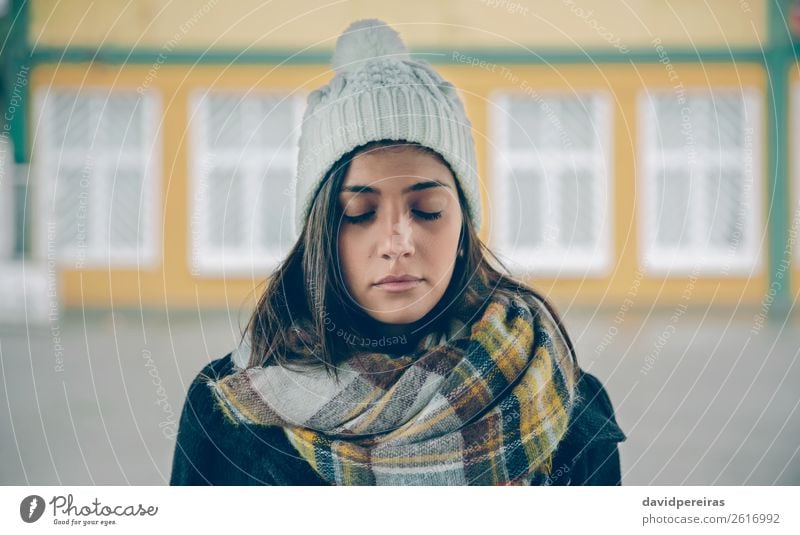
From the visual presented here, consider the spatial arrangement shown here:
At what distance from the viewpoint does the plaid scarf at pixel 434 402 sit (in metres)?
1.09

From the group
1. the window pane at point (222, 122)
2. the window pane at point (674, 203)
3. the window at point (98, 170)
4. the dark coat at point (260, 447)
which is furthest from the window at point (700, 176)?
the window at point (98, 170)

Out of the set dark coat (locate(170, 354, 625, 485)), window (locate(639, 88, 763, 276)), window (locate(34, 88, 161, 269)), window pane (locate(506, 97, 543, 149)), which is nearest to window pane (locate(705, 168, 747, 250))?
window (locate(639, 88, 763, 276))

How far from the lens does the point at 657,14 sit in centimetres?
137

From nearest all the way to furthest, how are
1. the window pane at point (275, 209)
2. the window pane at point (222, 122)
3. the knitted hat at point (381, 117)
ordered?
1. the knitted hat at point (381, 117)
2. the window pane at point (275, 209)
3. the window pane at point (222, 122)

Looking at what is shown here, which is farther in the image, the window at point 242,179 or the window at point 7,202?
the window at point 7,202

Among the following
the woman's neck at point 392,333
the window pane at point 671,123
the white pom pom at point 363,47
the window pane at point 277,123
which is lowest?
the woman's neck at point 392,333

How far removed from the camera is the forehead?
42.3 inches

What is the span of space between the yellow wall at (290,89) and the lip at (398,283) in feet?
0.83

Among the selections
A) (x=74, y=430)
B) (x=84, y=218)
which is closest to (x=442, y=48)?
(x=84, y=218)

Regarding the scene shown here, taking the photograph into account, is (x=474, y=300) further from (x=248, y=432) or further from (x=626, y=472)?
(x=626, y=472)

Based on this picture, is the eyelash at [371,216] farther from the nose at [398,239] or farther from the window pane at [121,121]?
the window pane at [121,121]

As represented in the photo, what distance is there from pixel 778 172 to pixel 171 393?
112 centimetres

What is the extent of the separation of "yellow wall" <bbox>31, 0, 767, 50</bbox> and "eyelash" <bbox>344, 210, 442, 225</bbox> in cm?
33
